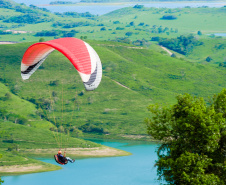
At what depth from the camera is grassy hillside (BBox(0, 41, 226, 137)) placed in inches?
3524

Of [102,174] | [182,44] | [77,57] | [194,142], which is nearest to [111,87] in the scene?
[102,174]

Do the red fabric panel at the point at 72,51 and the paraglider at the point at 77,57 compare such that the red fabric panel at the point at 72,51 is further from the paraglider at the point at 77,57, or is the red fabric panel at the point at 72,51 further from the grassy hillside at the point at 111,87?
the grassy hillside at the point at 111,87

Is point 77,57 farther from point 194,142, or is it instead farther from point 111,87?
point 111,87

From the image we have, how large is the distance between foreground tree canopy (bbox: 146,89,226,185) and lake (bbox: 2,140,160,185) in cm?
2929

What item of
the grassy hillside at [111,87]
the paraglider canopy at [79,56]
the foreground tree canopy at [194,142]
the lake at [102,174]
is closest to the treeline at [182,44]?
the grassy hillside at [111,87]

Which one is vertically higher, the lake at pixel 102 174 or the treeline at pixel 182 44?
the treeline at pixel 182 44

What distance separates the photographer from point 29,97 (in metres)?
95.5

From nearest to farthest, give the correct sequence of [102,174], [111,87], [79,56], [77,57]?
[77,57] → [79,56] → [102,174] → [111,87]

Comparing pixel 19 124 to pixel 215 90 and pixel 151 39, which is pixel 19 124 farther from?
pixel 151 39

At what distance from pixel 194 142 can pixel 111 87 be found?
243 feet

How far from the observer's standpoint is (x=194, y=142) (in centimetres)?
2742

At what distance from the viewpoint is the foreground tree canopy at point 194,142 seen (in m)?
25.8

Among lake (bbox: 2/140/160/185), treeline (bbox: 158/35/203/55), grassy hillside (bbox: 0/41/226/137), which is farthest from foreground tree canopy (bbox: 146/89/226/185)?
treeline (bbox: 158/35/203/55)

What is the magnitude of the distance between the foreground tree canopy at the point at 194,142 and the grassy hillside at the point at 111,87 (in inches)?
2010
